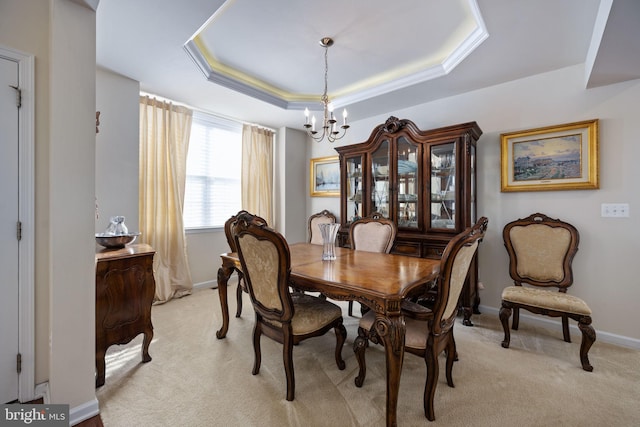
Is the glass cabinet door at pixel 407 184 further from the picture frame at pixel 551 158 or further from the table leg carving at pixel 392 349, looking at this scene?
the table leg carving at pixel 392 349

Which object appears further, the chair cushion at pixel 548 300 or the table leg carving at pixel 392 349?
the chair cushion at pixel 548 300

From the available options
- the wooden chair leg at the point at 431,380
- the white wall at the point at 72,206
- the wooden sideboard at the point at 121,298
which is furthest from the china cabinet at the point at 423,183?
the white wall at the point at 72,206

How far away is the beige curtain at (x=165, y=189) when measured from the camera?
3.09 meters

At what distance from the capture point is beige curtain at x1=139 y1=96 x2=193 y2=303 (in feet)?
10.1

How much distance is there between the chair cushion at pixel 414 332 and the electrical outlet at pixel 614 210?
211 centimetres

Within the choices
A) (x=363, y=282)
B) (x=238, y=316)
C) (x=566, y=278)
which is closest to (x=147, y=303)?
(x=238, y=316)

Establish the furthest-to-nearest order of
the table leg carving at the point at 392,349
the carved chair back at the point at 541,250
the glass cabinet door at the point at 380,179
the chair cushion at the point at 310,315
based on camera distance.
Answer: the glass cabinet door at the point at 380,179 < the carved chair back at the point at 541,250 < the chair cushion at the point at 310,315 < the table leg carving at the point at 392,349

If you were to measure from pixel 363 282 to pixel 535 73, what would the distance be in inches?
109

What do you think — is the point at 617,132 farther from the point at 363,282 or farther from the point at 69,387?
the point at 69,387

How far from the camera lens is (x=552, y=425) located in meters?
1.41

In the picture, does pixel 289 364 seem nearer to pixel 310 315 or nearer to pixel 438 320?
pixel 310 315

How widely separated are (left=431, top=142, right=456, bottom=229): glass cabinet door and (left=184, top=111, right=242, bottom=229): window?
2.76m

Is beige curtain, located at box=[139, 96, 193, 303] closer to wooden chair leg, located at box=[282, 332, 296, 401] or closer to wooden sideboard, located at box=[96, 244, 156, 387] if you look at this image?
wooden sideboard, located at box=[96, 244, 156, 387]

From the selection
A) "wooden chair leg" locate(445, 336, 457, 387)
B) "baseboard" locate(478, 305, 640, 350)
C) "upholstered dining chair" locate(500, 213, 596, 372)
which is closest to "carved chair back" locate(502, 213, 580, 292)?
"upholstered dining chair" locate(500, 213, 596, 372)
